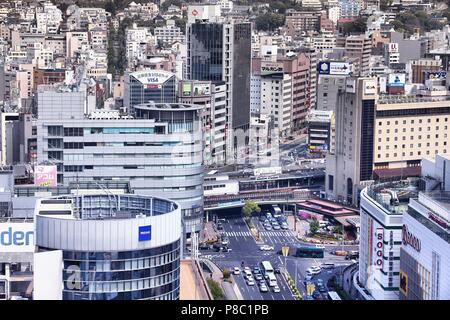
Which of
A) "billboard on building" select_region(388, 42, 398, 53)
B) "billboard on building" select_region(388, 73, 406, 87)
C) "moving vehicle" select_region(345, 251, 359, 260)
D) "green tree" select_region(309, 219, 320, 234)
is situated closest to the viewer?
"moving vehicle" select_region(345, 251, 359, 260)


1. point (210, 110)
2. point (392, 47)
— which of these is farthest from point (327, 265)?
point (392, 47)

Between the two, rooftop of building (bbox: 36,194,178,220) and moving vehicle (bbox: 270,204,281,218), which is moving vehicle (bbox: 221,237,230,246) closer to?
moving vehicle (bbox: 270,204,281,218)

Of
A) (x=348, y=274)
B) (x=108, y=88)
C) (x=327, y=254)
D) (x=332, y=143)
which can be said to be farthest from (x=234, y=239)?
(x=108, y=88)

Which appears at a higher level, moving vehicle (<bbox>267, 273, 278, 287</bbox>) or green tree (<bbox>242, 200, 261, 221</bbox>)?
green tree (<bbox>242, 200, 261, 221</bbox>)

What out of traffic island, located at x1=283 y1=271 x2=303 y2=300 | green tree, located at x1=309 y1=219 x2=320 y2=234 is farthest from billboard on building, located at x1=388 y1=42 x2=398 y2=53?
traffic island, located at x1=283 y1=271 x2=303 y2=300

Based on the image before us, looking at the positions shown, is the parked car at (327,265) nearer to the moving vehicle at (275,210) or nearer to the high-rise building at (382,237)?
the high-rise building at (382,237)
